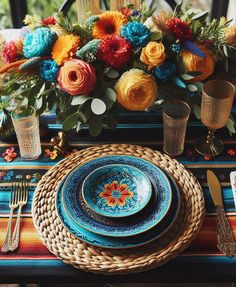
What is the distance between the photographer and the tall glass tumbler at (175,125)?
1118mm

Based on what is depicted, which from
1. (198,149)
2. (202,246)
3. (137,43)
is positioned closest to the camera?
(202,246)

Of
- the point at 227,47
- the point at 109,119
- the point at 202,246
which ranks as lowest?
the point at 202,246

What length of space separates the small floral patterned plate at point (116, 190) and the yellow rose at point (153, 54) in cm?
26

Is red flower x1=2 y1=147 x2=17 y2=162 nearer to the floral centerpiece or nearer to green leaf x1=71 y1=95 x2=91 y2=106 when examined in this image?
the floral centerpiece

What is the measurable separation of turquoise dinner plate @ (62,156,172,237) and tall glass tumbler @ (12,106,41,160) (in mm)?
175

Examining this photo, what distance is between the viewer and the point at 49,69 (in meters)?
1.06

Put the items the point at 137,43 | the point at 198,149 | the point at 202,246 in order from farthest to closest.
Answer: the point at 198,149 → the point at 137,43 → the point at 202,246

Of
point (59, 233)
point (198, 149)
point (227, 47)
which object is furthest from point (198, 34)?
point (59, 233)

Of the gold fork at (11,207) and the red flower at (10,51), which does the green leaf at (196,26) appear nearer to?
the red flower at (10,51)

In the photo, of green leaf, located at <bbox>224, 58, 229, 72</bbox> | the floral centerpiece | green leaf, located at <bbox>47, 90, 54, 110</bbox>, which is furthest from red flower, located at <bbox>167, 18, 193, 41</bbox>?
green leaf, located at <bbox>47, 90, 54, 110</bbox>

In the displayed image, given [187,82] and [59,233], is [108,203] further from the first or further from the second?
[187,82]

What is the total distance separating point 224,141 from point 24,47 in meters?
0.59

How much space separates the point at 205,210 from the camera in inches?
39.9

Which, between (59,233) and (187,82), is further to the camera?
(187,82)
